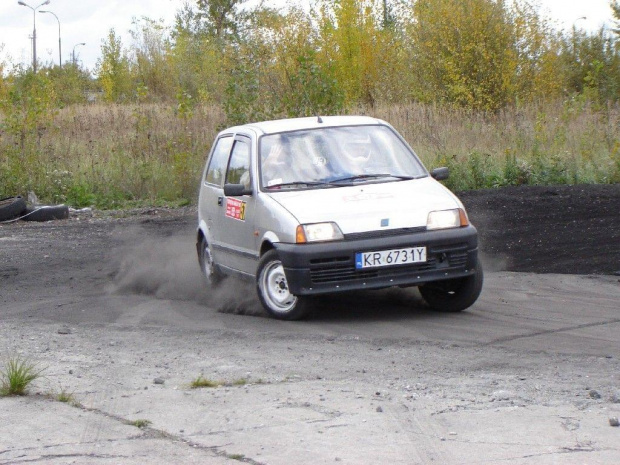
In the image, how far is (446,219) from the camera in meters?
8.79

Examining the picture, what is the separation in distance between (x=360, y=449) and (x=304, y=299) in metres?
3.93

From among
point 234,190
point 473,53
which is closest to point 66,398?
point 234,190

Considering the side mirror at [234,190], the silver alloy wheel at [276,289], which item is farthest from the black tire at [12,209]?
the silver alloy wheel at [276,289]

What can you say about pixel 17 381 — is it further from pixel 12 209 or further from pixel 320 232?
pixel 12 209

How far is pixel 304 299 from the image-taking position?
877cm

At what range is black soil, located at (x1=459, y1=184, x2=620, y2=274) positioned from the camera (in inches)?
455

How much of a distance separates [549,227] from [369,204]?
18.5 ft

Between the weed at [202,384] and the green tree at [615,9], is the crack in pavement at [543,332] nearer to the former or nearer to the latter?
the weed at [202,384]

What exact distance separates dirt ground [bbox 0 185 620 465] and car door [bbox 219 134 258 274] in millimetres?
399

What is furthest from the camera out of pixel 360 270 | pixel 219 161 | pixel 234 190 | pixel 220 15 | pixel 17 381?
pixel 220 15

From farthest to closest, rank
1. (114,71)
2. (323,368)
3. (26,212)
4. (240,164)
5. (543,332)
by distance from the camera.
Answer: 1. (114,71)
2. (26,212)
3. (240,164)
4. (543,332)
5. (323,368)

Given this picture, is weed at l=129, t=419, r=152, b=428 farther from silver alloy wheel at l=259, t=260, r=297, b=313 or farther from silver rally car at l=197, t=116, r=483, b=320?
silver alloy wheel at l=259, t=260, r=297, b=313

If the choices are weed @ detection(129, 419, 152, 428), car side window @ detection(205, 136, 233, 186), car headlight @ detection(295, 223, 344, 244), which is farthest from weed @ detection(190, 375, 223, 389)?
car side window @ detection(205, 136, 233, 186)

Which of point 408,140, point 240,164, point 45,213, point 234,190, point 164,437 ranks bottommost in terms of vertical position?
point 164,437
